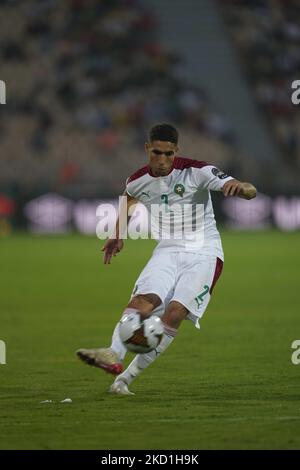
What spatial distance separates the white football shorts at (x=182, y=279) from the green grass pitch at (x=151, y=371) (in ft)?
2.27

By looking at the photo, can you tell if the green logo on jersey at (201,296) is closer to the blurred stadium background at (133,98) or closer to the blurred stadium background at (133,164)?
the blurred stadium background at (133,164)

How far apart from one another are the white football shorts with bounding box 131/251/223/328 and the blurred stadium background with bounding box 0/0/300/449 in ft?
2.31

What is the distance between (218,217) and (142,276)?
21339 millimetres

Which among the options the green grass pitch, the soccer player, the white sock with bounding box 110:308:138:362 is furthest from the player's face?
the green grass pitch

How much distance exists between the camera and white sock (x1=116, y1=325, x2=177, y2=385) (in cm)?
768

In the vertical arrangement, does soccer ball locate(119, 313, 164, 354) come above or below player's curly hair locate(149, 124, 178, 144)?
below

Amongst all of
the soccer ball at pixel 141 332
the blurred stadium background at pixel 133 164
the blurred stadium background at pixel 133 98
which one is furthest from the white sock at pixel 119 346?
the blurred stadium background at pixel 133 98

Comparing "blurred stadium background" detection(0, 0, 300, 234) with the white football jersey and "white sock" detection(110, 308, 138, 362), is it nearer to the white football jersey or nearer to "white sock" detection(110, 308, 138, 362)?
the white football jersey

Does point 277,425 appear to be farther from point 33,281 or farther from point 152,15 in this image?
point 152,15

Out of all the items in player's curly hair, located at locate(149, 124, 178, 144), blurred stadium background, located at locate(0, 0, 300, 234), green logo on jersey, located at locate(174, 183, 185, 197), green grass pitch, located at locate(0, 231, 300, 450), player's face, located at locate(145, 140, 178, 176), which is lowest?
green grass pitch, located at locate(0, 231, 300, 450)

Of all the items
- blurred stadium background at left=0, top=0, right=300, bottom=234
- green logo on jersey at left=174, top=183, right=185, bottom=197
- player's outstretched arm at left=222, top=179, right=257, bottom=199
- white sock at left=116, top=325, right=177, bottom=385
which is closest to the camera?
player's outstretched arm at left=222, top=179, right=257, bottom=199

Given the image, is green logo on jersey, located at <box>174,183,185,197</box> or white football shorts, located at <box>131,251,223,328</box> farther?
green logo on jersey, located at <box>174,183,185,197</box>

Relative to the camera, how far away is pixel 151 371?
942 centimetres

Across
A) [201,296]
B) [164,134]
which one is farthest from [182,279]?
[164,134]
